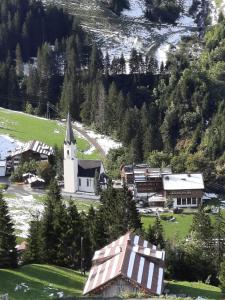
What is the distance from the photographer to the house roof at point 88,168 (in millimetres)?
97188

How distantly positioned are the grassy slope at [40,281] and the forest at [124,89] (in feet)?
200

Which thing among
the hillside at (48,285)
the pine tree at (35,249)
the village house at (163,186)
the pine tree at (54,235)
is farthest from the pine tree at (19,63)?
the hillside at (48,285)

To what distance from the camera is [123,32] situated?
190 m

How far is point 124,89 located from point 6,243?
108 m

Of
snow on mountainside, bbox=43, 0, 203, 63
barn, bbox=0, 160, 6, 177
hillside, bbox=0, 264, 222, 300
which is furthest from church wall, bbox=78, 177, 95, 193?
snow on mountainside, bbox=43, 0, 203, 63

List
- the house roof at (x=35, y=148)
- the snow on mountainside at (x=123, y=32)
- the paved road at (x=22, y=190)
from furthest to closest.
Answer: the snow on mountainside at (x=123, y=32)
the house roof at (x=35, y=148)
the paved road at (x=22, y=190)

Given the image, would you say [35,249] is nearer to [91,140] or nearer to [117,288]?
[117,288]

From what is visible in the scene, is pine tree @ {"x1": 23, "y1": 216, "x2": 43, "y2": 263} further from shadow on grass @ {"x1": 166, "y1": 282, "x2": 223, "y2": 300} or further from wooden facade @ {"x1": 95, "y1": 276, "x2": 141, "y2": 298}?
wooden facade @ {"x1": 95, "y1": 276, "x2": 141, "y2": 298}

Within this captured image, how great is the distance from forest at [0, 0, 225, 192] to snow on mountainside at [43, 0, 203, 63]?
6.80 meters

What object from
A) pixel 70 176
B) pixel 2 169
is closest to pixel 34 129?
pixel 2 169

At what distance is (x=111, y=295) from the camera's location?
124 ft

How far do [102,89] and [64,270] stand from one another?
95.7 m

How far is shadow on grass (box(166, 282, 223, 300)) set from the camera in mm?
41906

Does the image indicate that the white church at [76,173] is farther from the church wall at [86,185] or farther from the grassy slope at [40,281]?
the grassy slope at [40,281]
